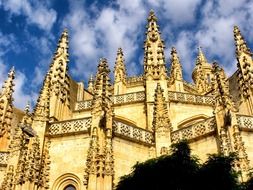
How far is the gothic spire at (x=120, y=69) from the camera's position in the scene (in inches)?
1331

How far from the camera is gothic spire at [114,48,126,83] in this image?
33.8 metres

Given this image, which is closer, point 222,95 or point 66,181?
point 66,181

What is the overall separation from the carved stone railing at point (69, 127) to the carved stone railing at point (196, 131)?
4.41m

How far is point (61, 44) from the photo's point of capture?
1083 inches

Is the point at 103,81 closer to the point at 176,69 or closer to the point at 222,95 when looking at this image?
the point at 222,95

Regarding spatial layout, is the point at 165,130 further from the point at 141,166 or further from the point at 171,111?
the point at 141,166

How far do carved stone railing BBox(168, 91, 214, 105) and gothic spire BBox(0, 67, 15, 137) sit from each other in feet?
36.2

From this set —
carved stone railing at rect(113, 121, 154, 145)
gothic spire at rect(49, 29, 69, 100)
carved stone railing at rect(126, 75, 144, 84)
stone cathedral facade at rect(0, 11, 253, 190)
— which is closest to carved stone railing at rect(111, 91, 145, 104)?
stone cathedral facade at rect(0, 11, 253, 190)

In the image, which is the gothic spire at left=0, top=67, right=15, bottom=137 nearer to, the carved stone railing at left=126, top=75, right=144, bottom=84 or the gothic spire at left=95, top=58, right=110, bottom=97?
the gothic spire at left=95, top=58, right=110, bottom=97

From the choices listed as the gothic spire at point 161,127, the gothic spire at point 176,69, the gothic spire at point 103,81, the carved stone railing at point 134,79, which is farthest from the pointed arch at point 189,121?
the carved stone railing at point 134,79

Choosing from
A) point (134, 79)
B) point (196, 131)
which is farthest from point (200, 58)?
point (196, 131)

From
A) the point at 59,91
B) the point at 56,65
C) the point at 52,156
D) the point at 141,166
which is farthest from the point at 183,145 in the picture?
the point at 56,65

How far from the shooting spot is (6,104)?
2688 cm

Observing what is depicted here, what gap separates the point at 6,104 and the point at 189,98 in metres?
12.6
